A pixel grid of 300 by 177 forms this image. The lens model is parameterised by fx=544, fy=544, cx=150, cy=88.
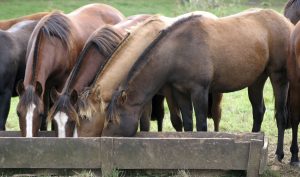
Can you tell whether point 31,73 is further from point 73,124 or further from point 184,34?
point 184,34

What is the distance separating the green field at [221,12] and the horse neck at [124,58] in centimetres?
175

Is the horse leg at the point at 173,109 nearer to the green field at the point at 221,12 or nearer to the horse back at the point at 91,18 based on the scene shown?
the green field at the point at 221,12

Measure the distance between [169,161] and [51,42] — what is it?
2.20 meters

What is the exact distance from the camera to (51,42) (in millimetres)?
6027

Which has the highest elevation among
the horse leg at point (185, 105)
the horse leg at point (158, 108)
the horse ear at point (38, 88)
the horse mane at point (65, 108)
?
the horse ear at point (38, 88)

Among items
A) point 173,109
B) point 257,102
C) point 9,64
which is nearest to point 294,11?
point 257,102

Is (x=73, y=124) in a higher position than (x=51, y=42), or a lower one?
lower

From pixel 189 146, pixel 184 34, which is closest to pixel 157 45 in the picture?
pixel 184 34

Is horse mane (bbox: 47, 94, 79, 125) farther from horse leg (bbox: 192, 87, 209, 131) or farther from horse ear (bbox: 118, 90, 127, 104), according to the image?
horse leg (bbox: 192, 87, 209, 131)

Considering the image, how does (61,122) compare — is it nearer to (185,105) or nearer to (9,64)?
(185,105)

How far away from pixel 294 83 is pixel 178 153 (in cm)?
188

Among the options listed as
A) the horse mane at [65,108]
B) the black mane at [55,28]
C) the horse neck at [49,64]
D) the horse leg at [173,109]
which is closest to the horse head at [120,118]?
the horse mane at [65,108]

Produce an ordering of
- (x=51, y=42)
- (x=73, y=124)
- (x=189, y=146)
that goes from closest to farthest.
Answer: (x=189, y=146) < (x=73, y=124) < (x=51, y=42)

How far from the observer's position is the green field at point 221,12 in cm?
753
